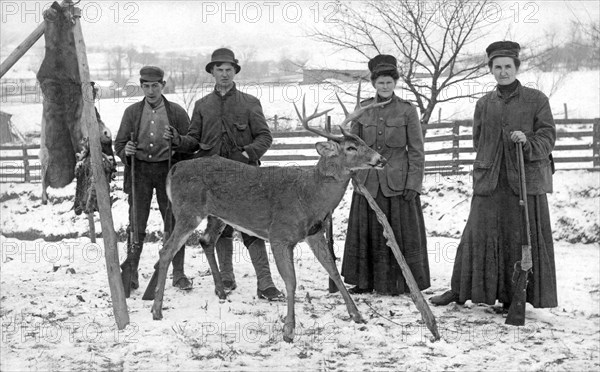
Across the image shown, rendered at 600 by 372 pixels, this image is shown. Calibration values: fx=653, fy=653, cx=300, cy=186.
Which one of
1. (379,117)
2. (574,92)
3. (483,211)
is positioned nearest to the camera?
(483,211)

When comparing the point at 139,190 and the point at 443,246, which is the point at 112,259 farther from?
the point at 443,246

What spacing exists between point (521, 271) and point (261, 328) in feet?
8.41

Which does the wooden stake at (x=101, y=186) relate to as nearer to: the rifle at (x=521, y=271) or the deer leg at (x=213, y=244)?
the deer leg at (x=213, y=244)

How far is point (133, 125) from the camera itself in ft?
24.7

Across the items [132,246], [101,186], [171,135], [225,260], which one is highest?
[171,135]

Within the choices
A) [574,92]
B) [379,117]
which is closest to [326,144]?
[379,117]

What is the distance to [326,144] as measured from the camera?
6289 mm

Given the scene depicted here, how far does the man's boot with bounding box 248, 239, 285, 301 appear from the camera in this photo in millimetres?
7344

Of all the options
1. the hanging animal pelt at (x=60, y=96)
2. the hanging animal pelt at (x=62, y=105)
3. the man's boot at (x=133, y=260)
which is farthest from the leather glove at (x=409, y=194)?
the hanging animal pelt at (x=60, y=96)

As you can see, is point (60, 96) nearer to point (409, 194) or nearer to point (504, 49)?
point (409, 194)

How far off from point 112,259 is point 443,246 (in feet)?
20.5

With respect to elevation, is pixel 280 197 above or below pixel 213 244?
above

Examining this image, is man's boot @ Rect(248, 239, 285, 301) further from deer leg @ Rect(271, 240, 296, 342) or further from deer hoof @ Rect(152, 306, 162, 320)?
deer hoof @ Rect(152, 306, 162, 320)

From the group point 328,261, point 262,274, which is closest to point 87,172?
point 262,274
